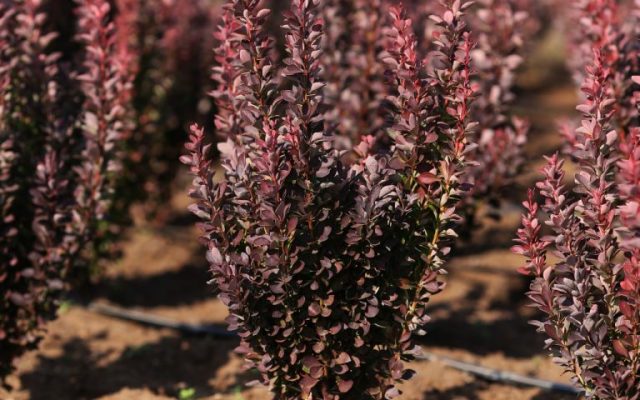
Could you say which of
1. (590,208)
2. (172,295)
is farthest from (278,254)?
(172,295)

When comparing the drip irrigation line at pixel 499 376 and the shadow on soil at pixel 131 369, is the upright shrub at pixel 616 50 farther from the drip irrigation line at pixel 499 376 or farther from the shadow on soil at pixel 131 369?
the shadow on soil at pixel 131 369

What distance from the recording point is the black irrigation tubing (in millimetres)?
5086

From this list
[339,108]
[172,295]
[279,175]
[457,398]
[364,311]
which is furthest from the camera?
[172,295]

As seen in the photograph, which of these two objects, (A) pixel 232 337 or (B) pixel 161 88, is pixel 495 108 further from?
(B) pixel 161 88

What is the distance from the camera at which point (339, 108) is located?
542 centimetres

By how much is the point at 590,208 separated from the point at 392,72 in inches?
43.9

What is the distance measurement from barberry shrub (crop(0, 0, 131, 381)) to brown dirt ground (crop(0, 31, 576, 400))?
772mm

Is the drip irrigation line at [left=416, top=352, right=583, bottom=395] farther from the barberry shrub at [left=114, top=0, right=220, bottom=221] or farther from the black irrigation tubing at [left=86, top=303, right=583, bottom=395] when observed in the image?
the barberry shrub at [left=114, top=0, right=220, bottom=221]

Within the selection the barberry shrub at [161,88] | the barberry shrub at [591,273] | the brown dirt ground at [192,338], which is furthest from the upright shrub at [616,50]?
the barberry shrub at [161,88]

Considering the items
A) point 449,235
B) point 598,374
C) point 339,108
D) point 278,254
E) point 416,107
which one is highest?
point 339,108

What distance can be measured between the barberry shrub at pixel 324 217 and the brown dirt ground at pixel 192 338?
1286mm

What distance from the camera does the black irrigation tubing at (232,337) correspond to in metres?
5.09

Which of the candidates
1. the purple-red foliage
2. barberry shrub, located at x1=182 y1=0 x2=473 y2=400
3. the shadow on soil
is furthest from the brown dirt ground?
barberry shrub, located at x1=182 y1=0 x2=473 y2=400

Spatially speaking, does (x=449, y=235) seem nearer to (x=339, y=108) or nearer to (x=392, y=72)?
(x=392, y=72)
